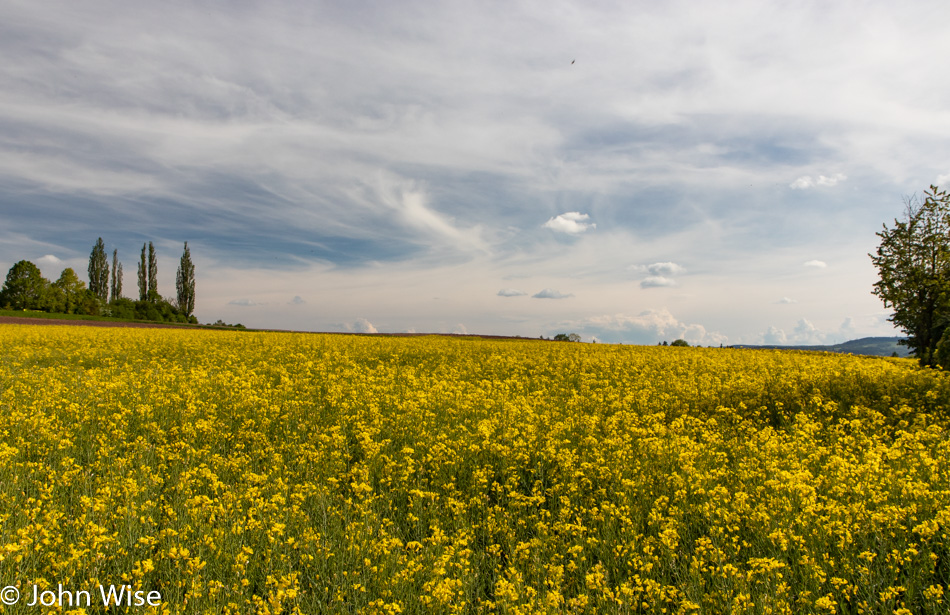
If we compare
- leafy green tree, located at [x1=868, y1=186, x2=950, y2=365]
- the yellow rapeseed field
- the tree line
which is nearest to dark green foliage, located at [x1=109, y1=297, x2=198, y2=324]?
the tree line

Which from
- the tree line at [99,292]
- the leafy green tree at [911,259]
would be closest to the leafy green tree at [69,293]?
the tree line at [99,292]

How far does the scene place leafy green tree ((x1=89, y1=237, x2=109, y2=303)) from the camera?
78.1 metres

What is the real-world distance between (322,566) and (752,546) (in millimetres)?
4207

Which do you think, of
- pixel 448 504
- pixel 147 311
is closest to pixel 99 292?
pixel 147 311

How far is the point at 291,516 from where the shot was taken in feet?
16.5

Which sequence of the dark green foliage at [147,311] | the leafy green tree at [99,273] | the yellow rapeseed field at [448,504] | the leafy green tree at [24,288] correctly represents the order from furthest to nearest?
1. the leafy green tree at [99,273]
2. the leafy green tree at [24,288]
3. the dark green foliage at [147,311]
4. the yellow rapeseed field at [448,504]

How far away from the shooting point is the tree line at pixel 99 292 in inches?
2591

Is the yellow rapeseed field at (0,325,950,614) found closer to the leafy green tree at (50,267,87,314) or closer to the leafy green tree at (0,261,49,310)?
the leafy green tree at (50,267,87,314)

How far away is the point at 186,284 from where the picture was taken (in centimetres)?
7538

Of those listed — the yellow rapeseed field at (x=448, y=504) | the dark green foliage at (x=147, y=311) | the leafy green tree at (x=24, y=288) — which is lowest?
the yellow rapeseed field at (x=448, y=504)

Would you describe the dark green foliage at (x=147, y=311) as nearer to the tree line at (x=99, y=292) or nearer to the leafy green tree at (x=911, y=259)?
the tree line at (x=99, y=292)

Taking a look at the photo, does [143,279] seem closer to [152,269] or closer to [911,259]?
[152,269]

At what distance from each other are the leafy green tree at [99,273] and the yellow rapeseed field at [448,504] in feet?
278

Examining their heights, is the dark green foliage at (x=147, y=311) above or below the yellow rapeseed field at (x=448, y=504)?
above
